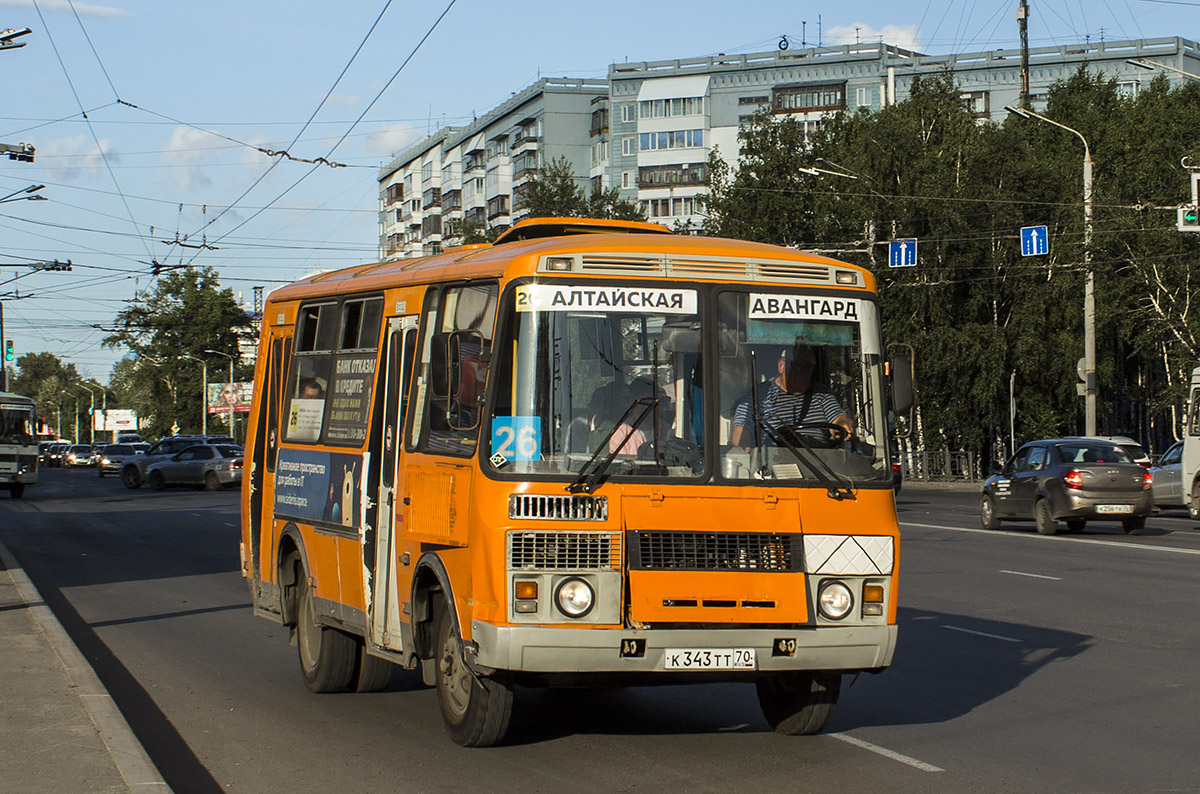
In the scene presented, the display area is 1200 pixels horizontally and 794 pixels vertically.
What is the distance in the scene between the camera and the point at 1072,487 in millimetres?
24062

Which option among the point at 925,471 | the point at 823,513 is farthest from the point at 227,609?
the point at 925,471

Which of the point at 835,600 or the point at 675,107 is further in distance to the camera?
the point at 675,107

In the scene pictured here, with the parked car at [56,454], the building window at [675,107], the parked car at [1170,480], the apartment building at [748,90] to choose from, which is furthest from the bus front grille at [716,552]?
the parked car at [56,454]

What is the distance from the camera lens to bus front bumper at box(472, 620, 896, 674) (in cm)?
699

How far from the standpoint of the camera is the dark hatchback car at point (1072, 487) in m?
24.0

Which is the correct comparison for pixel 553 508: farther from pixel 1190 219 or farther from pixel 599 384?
pixel 1190 219

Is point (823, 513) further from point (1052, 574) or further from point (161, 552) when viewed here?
point (161, 552)

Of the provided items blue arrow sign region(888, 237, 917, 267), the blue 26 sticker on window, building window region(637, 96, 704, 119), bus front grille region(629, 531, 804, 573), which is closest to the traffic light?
blue arrow sign region(888, 237, 917, 267)

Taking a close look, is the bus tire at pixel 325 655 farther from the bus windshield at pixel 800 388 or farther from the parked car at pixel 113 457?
the parked car at pixel 113 457

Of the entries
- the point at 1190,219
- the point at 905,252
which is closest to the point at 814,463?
the point at 1190,219

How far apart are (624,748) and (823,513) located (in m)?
1.65

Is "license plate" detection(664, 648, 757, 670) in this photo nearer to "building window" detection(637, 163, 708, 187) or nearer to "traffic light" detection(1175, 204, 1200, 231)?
"traffic light" detection(1175, 204, 1200, 231)

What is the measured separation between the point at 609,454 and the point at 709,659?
3.54 feet

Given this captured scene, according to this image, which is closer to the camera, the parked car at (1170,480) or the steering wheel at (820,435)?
the steering wheel at (820,435)
